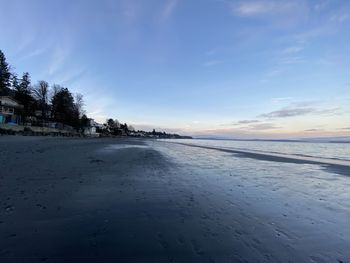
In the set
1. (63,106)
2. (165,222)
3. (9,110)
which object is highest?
(63,106)

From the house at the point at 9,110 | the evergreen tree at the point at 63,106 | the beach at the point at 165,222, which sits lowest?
the beach at the point at 165,222

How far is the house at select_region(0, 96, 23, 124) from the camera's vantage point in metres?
72.8

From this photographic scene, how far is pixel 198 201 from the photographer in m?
8.24

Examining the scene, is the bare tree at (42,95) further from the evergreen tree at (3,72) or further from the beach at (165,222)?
the beach at (165,222)

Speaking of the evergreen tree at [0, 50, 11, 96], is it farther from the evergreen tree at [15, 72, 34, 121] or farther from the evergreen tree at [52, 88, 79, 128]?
the evergreen tree at [52, 88, 79, 128]

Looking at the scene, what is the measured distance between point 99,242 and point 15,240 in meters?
1.32

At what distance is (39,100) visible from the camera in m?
107

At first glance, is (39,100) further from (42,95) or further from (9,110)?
(9,110)

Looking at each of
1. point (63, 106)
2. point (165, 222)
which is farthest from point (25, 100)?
point (165, 222)

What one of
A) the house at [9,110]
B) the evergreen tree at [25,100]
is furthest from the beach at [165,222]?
the evergreen tree at [25,100]

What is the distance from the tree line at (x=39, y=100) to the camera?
273 ft

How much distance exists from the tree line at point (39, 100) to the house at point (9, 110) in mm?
1451

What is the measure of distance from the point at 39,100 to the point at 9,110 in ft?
105

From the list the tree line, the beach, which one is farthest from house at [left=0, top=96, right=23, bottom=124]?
the beach
